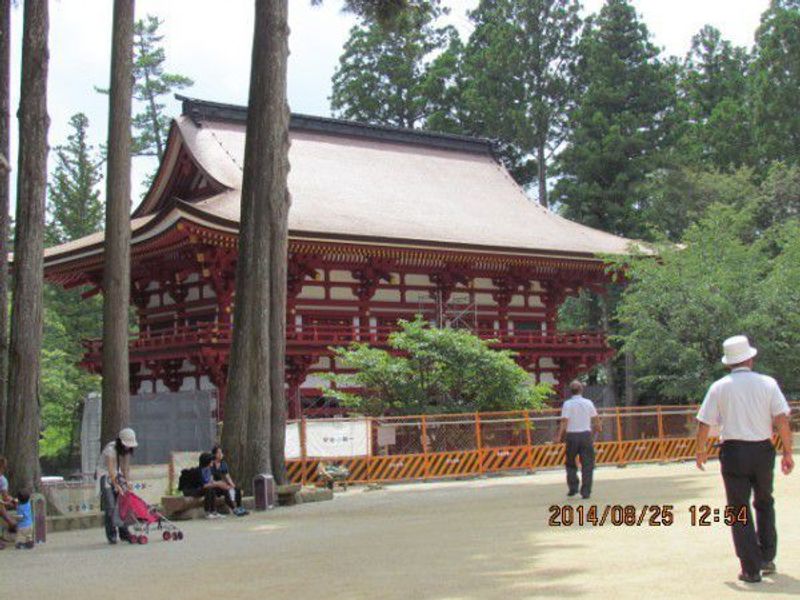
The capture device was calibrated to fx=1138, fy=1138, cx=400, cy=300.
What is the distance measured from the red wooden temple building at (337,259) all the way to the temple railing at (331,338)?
1.9 inches

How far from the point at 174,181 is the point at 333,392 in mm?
10600

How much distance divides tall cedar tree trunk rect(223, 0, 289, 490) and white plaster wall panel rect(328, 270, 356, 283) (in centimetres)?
1201

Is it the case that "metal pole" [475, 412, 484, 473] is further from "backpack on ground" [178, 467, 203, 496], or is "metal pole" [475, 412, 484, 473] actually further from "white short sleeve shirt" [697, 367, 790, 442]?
"white short sleeve shirt" [697, 367, 790, 442]

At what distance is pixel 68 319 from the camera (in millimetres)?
45031

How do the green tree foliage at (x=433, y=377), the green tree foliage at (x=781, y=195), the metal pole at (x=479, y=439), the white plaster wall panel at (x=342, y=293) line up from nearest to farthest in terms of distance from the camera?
the metal pole at (x=479, y=439), the green tree foliage at (x=433, y=377), the white plaster wall panel at (x=342, y=293), the green tree foliage at (x=781, y=195)

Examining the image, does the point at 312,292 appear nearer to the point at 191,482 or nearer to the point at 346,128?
the point at 346,128

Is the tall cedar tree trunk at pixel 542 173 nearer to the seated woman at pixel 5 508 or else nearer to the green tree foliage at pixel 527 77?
the green tree foliage at pixel 527 77

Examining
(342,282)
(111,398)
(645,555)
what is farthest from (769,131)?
(645,555)

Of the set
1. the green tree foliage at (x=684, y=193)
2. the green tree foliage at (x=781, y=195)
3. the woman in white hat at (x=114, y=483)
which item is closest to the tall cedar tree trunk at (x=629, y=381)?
the green tree foliage at (x=684, y=193)

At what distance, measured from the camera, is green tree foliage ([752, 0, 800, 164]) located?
47312 millimetres

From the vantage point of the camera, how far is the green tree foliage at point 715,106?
163 ft

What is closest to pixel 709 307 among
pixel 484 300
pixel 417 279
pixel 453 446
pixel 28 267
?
pixel 484 300

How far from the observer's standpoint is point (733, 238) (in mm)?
32438

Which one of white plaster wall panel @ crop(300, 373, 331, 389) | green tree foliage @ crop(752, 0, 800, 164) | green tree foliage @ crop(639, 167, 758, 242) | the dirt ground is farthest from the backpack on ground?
green tree foliage @ crop(752, 0, 800, 164)
